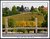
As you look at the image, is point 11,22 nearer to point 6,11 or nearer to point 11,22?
point 11,22

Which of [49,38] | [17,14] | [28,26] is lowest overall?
[49,38]

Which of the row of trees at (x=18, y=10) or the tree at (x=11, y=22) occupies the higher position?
the row of trees at (x=18, y=10)

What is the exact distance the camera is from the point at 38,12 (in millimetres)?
822

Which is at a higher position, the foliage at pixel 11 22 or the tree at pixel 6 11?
the tree at pixel 6 11

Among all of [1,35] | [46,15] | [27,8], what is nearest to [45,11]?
[46,15]

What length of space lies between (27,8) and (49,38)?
1.03 ft

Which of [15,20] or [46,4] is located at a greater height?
[46,4]

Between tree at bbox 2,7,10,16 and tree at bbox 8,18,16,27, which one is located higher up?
tree at bbox 2,7,10,16

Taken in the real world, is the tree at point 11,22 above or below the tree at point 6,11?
below

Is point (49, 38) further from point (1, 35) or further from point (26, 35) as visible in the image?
point (1, 35)

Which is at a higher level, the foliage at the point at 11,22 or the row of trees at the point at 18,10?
the row of trees at the point at 18,10

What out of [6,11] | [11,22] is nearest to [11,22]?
[11,22]

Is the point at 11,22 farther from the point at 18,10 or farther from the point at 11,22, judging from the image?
the point at 18,10

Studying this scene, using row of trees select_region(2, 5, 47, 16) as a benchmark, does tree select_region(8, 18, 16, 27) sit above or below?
below
